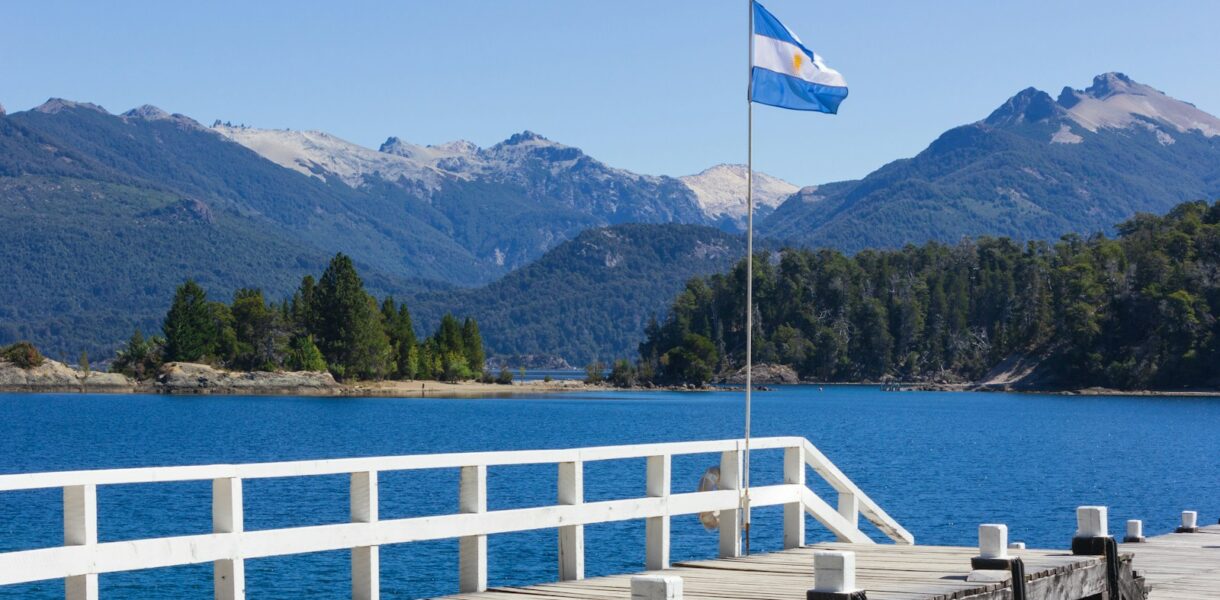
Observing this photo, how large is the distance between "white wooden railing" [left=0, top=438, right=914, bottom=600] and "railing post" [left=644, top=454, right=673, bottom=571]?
1 cm

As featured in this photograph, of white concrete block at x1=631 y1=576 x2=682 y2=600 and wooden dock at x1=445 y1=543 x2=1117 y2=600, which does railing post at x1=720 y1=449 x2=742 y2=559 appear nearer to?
wooden dock at x1=445 y1=543 x2=1117 y2=600

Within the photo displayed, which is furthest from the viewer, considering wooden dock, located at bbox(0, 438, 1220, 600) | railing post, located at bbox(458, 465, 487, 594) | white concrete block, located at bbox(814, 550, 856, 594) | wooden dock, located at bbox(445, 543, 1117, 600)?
railing post, located at bbox(458, 465, 487, 594)

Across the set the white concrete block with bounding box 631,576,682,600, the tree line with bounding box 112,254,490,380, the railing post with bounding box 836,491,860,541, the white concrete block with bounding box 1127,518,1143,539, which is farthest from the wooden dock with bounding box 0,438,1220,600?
the tree line with bounding box 112,254,490,380

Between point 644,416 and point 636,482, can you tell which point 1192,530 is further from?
point 644,416

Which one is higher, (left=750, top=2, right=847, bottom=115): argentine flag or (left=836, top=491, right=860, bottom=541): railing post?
(left=750, top=2, right=847, bottom=115): argentine flag

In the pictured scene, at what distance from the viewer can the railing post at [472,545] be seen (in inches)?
529

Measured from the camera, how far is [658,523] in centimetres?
1542

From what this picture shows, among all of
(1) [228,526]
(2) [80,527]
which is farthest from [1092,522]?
(2) [80,527]

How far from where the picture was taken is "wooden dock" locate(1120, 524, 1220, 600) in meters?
14.3

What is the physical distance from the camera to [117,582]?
109ft

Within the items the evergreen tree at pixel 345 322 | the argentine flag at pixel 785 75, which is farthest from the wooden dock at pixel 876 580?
the evergreen tree at pixel 345 322

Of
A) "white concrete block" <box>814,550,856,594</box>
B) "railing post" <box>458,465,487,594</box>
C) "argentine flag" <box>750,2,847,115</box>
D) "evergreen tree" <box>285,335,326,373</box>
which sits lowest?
"evergreen tree" <box>285,335,326,373</box>

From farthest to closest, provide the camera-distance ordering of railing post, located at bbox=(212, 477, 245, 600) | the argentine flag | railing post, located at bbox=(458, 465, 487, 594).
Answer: the argentine flag < railing post, located at bbox=(458, 465, 487, 594) < railing post, located at bbox=(212, 477, 245, 600)

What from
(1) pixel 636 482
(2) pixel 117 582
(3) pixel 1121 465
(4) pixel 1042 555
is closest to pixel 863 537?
(4) pixel 1042 555
